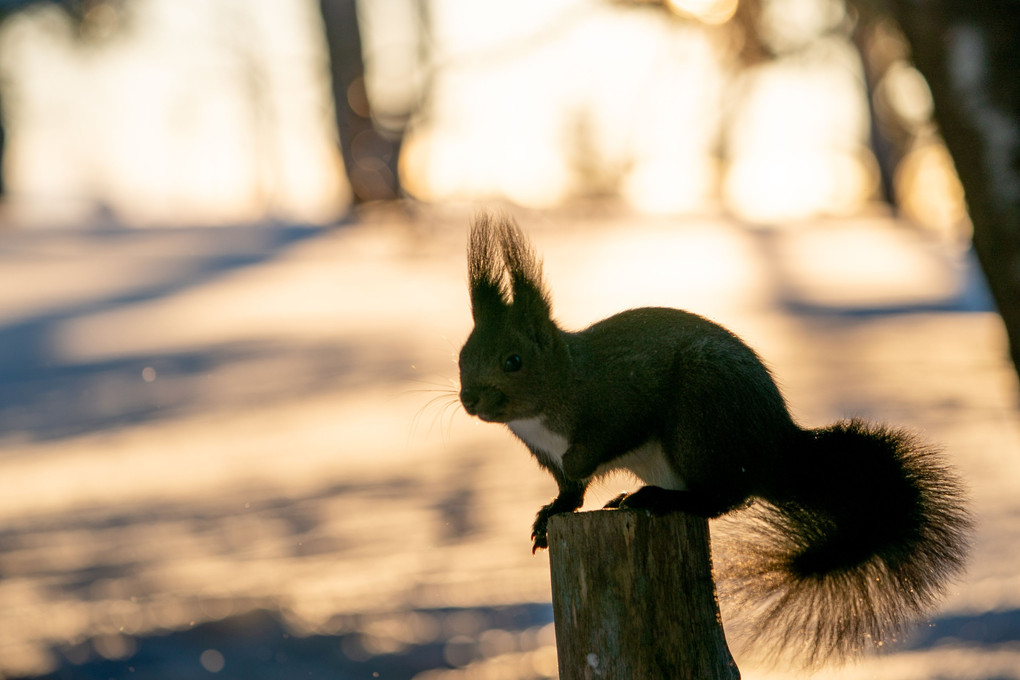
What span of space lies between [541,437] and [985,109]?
1.55 m

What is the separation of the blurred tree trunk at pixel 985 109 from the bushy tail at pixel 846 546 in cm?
70

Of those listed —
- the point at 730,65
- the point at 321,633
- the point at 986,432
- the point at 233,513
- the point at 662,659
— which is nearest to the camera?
the point at 662,659

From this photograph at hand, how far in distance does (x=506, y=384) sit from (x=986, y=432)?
6788mm

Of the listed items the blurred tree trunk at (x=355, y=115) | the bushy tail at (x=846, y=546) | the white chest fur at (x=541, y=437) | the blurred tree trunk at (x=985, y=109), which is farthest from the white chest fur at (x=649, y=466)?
the blurred tree trunk at (x=355, y=115)

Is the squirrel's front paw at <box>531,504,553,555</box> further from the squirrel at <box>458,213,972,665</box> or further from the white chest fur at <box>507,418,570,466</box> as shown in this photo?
the white chest fur at <box>507,418,570,466</box>

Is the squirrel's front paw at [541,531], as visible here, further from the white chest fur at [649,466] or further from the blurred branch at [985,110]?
the blurred branch at [985,110]

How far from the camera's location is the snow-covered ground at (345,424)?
5.68 meters

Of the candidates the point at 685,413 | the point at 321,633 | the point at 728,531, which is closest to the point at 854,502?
the point at 728,531

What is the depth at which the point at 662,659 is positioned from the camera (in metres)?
2.43

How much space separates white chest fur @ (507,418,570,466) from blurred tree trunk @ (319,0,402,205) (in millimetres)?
4927

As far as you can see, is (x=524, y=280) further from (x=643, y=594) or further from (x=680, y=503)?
(x=643, y=594)

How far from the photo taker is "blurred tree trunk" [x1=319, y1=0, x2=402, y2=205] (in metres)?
7.67

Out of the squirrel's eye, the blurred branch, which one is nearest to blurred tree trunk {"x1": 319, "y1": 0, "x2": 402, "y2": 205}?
the blurred branch

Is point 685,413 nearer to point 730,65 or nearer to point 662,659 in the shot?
point 662,659
